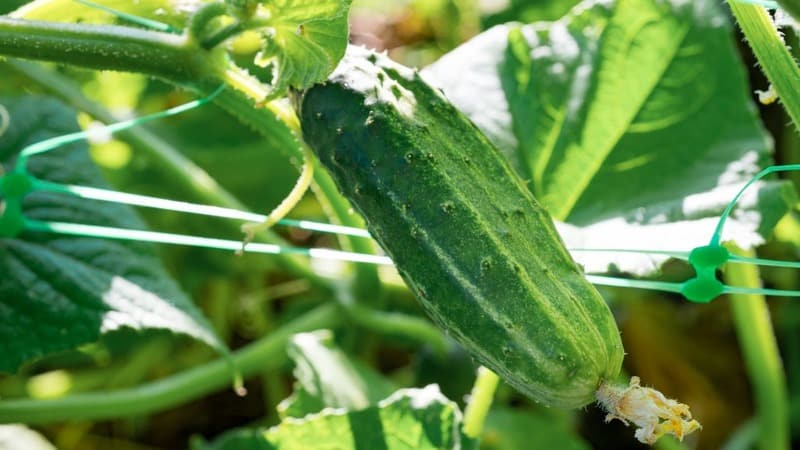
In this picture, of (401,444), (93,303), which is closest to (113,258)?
(93,303)

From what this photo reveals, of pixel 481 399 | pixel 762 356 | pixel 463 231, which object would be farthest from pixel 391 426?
pixel 762 356

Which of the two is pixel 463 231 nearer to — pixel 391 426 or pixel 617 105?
pixel 391 426

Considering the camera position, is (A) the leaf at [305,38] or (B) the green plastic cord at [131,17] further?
(B) the green plastic cord at [131,17]

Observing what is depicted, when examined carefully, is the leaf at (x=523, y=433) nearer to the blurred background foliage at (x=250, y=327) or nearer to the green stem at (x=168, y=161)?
the blurred background foliage at (x=250, y=327)

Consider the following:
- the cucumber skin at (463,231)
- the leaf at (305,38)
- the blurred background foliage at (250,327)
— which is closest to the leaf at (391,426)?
the cucumber skin at (463,231)

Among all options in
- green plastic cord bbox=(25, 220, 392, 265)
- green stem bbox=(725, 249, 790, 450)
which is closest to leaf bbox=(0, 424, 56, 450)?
green plastic cord bbox=(25, 220, 392, 265)

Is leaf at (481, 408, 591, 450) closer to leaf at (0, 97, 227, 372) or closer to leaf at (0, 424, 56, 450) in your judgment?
leaf at (0, 97, 227, 372)
